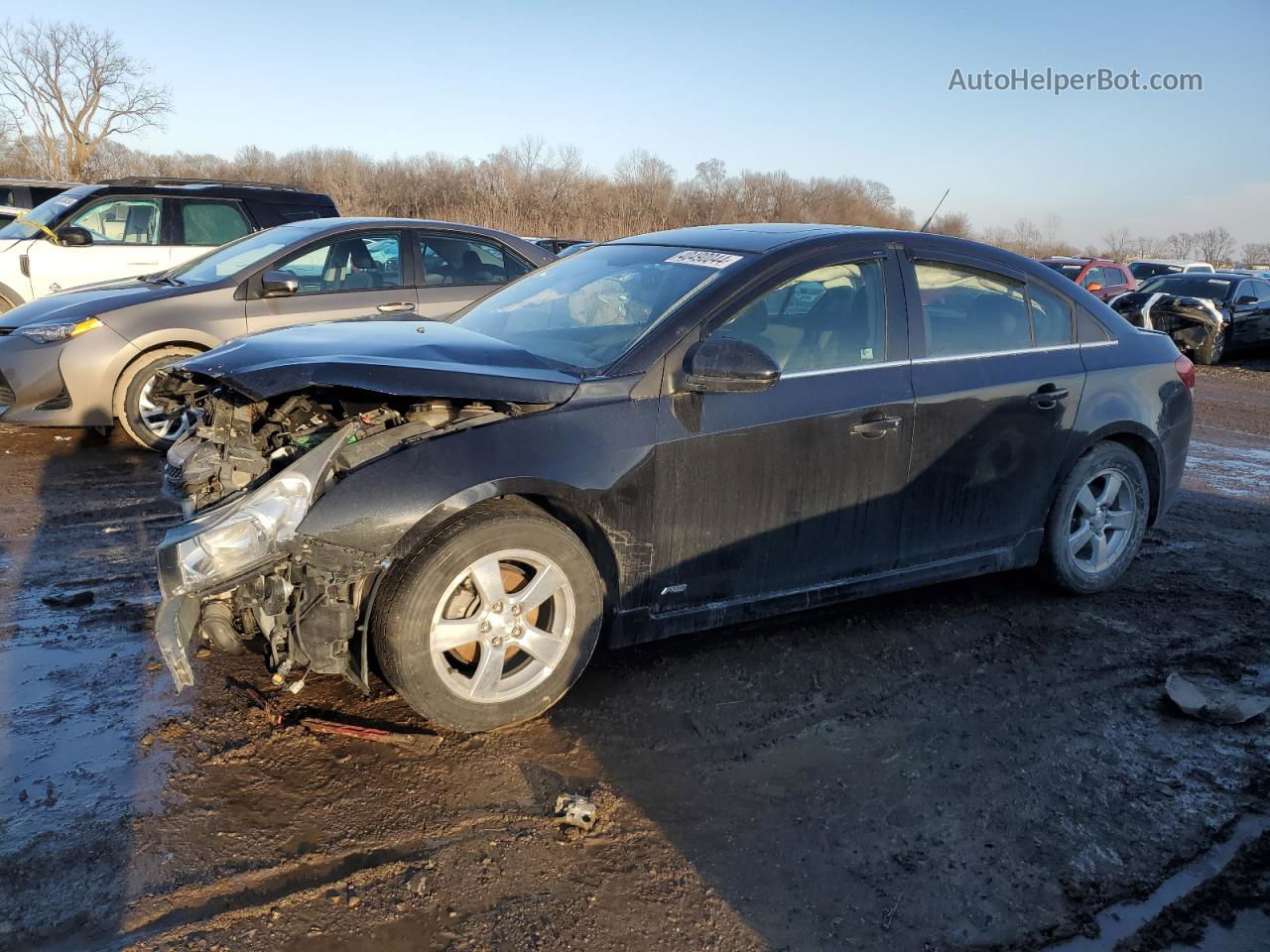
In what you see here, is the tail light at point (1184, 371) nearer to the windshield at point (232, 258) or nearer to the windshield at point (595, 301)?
the windshield at point (595, 301)

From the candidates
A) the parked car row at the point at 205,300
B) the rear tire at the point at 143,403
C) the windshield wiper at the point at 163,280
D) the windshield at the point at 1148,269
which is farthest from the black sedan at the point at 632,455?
the windshield at the point at 1148,269

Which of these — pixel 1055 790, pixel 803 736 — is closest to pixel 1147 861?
pixel 1055 790

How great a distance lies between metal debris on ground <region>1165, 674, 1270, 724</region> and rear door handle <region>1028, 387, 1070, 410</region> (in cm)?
132

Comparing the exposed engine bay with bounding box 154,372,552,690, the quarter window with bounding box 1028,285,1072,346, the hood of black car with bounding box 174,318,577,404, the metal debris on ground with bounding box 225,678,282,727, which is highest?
the quarter window with bounding box 1028,285,1072,346

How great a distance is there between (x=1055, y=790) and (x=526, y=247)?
653cm

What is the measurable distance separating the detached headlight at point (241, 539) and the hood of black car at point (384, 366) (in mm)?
351

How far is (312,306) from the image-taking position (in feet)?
23.9

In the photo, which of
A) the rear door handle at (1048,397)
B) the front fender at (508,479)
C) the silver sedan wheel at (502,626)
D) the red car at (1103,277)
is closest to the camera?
the front fender at (508,479)

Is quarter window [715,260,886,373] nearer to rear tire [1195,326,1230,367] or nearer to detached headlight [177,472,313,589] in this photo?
detached headlight [177,472,313,589]

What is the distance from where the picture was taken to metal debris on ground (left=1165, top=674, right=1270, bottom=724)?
3.69 m

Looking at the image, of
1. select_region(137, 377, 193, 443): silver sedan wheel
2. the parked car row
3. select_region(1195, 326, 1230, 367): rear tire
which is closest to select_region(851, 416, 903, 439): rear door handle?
the parked car row

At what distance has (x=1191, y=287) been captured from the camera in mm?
17719

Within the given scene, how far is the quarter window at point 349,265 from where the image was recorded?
736 cm

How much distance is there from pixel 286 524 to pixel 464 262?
546 cm
